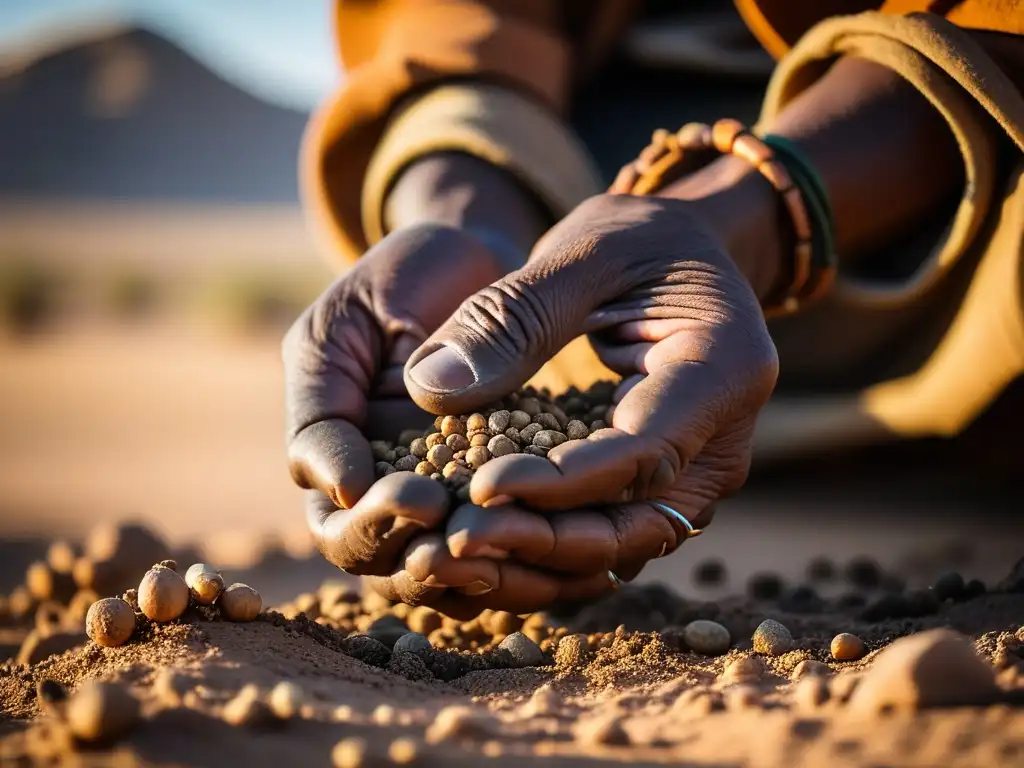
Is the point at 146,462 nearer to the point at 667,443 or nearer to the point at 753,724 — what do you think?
the point at 667,443

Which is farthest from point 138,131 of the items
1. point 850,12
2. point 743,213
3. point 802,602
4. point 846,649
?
point 846,649

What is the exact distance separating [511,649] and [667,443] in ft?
1.46

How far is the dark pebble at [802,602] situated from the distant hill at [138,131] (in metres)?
31.3

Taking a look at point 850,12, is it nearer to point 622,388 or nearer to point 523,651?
point 622,388

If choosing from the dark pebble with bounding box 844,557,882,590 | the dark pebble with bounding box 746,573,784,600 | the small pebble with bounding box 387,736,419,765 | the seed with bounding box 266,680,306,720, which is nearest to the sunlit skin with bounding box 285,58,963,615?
the seed with bounding box 266,680,306,720

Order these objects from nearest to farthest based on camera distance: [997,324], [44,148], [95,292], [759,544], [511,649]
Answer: [511,649], [997,324], [759,544], [95,292], [44,148]

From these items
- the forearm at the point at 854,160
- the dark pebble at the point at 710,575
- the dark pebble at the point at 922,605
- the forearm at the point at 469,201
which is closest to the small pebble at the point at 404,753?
the dark pebble at the point at 922,605

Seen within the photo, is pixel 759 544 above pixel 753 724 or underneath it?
above

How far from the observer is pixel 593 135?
3.32 meters

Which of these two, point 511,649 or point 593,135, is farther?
point 593,135

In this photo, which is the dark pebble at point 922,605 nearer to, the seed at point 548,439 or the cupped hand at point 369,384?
the seed at point 548,439

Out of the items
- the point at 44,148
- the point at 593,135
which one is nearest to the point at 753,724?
the point at 593,135

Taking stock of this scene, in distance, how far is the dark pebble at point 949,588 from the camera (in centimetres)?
196

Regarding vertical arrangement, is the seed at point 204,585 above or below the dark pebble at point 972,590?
below
